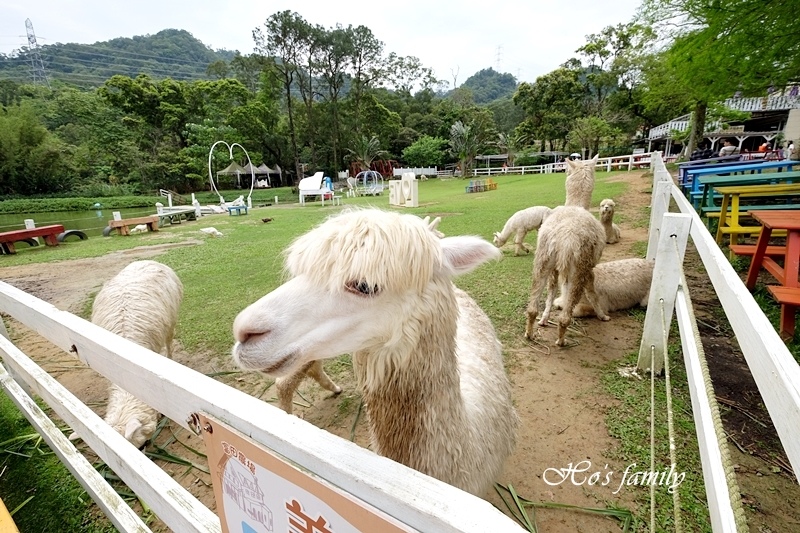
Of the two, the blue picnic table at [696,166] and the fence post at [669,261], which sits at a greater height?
the blue picnic table at [696,166]

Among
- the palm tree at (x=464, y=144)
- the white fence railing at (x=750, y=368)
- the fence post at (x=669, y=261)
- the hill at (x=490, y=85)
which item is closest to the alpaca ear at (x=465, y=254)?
the white fence railing at (x=750, y=368)

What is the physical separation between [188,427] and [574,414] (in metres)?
2.84

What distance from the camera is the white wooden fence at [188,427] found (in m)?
0.62

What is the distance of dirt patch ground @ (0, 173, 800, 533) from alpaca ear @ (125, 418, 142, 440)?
39 centimetres

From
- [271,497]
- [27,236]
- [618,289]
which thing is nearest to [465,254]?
[271,497]

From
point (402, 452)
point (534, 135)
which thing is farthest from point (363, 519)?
point (534, 135)

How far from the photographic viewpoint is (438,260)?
141cm

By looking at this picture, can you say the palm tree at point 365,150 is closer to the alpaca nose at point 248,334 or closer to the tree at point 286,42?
the tree at point 286,42

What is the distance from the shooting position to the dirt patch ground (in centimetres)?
205

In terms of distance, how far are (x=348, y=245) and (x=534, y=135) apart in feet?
168

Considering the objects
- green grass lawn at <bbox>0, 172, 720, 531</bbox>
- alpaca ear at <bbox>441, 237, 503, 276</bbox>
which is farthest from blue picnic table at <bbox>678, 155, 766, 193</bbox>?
alpaca ear at <bbox>441, 237, 503, 276</bbox>

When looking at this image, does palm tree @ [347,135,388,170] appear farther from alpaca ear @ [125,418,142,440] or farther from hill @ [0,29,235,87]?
hill @ [0,29,235,87]

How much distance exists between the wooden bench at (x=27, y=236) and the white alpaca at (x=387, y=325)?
597 inches

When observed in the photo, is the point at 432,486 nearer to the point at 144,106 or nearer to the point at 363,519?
the point at 363,519
